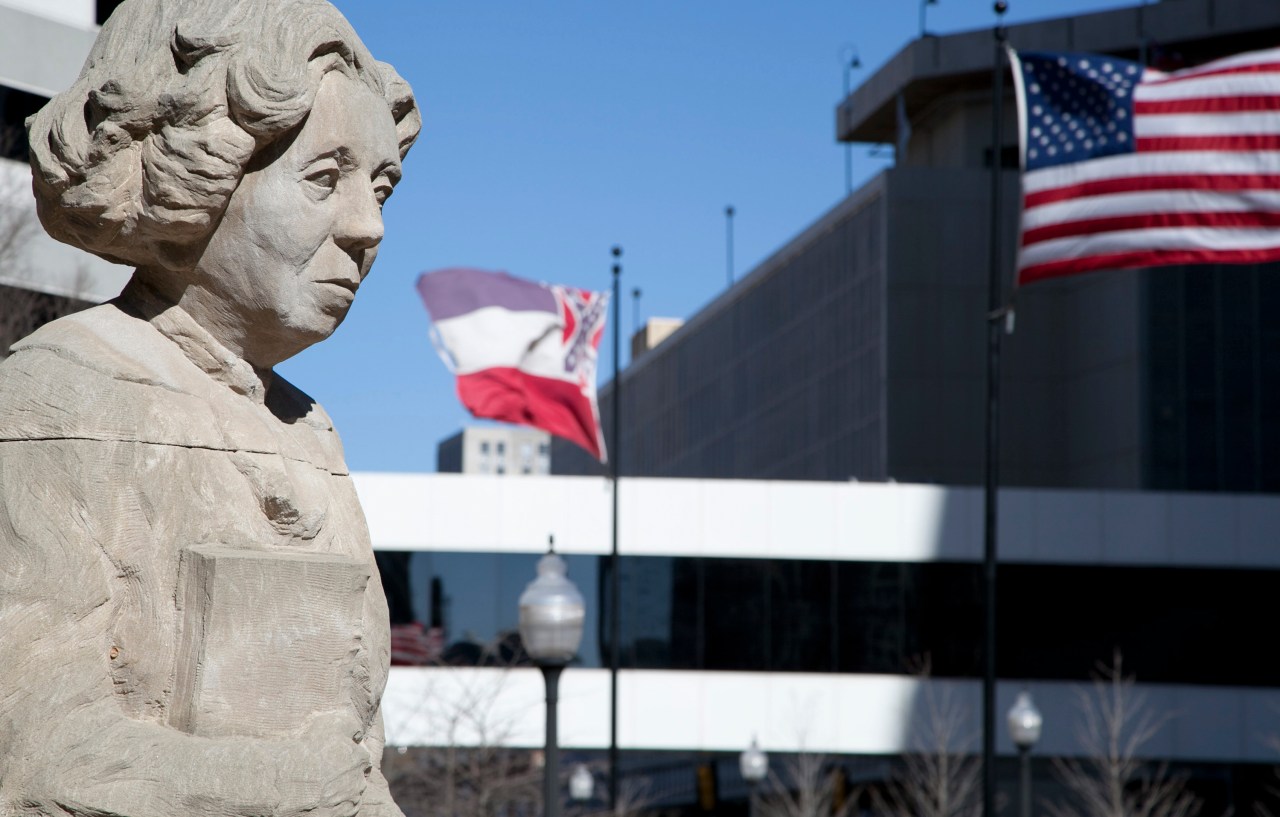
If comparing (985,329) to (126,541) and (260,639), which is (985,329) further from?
(126,541)

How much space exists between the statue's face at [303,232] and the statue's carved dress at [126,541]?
0.42 feet

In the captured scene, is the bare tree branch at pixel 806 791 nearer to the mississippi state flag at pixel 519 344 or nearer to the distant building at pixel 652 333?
the mississippi state flag at pixel 519 344

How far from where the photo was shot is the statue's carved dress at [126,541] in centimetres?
336

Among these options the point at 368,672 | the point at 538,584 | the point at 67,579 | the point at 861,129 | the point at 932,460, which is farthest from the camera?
the point at 861,129

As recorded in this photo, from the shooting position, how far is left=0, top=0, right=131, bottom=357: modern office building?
22328mm

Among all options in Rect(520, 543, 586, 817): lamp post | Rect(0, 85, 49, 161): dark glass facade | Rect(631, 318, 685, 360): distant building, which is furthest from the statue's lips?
Rect(631, 318, 685, 360): distant building

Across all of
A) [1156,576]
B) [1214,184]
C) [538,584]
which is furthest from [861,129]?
[538,584]

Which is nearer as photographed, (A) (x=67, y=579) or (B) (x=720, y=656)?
(A) (x=67, y=579)

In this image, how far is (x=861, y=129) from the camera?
60.5 meters

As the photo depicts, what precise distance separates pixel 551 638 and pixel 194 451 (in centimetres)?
893

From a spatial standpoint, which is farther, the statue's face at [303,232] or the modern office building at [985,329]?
the modern office building at [985,329]

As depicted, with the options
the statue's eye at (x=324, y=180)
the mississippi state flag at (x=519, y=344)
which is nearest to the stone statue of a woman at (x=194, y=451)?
the statue's eye at (x=324, y=180)

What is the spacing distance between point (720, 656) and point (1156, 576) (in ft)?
30.2

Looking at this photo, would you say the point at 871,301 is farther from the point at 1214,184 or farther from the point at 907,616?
the point at 1214,184
